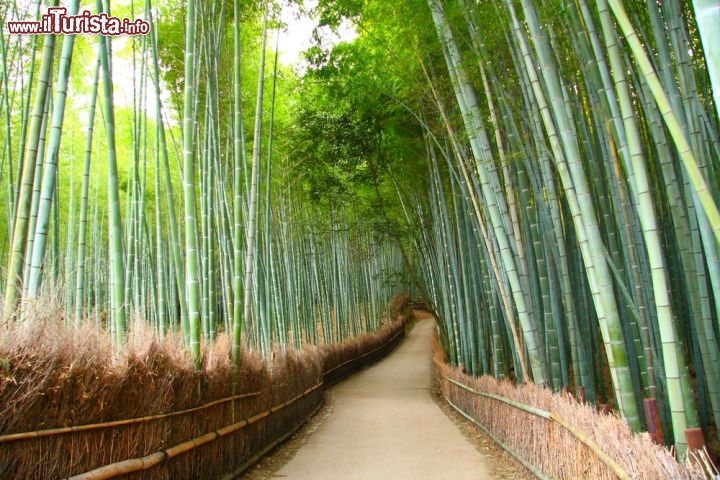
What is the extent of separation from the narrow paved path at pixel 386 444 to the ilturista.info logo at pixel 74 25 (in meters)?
2.92

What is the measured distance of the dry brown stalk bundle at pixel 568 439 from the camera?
1.91m

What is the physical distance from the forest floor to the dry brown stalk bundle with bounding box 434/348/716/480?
217mm

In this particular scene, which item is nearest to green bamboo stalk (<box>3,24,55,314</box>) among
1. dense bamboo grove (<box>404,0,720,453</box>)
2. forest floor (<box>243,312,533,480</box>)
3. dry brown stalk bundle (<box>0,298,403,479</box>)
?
dry brown stalk bundle (<box>0,298,403,479</box>)

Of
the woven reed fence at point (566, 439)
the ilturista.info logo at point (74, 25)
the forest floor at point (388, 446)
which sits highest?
the ilturista.info logo at point (74, 25)

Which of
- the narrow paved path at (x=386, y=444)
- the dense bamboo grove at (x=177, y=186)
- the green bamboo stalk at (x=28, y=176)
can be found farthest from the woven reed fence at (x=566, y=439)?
Answer: the green bamboo stalk at (x=28, y=176)

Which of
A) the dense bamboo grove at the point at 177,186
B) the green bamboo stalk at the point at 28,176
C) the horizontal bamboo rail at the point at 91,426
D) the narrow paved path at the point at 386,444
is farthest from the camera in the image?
the narrow paved path at the point at 386,444

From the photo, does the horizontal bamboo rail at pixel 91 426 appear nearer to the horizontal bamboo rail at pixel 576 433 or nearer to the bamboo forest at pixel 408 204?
the bamboo forest at pixel 408 204

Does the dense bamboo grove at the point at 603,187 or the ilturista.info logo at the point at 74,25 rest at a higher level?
the ilturista.info logo at the point at 74,25

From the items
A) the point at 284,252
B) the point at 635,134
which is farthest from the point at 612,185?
the point at 284,252

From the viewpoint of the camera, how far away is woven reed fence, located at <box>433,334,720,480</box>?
1922 mm

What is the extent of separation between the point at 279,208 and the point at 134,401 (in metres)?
6.60

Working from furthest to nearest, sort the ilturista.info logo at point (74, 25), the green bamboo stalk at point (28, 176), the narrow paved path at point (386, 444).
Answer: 1. the narrow paved path at point (386, 444)
2. the ilturista.info logo at point (74, 25)
3. the green bamboo stalk at point (28, 176)

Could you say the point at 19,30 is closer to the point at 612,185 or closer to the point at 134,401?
the point at 134,401

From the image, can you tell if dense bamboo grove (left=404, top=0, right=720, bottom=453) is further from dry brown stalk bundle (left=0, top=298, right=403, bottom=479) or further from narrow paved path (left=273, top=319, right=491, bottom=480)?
dry brown stalk bundle (left=0, top=298, right=403, bottom=479)
